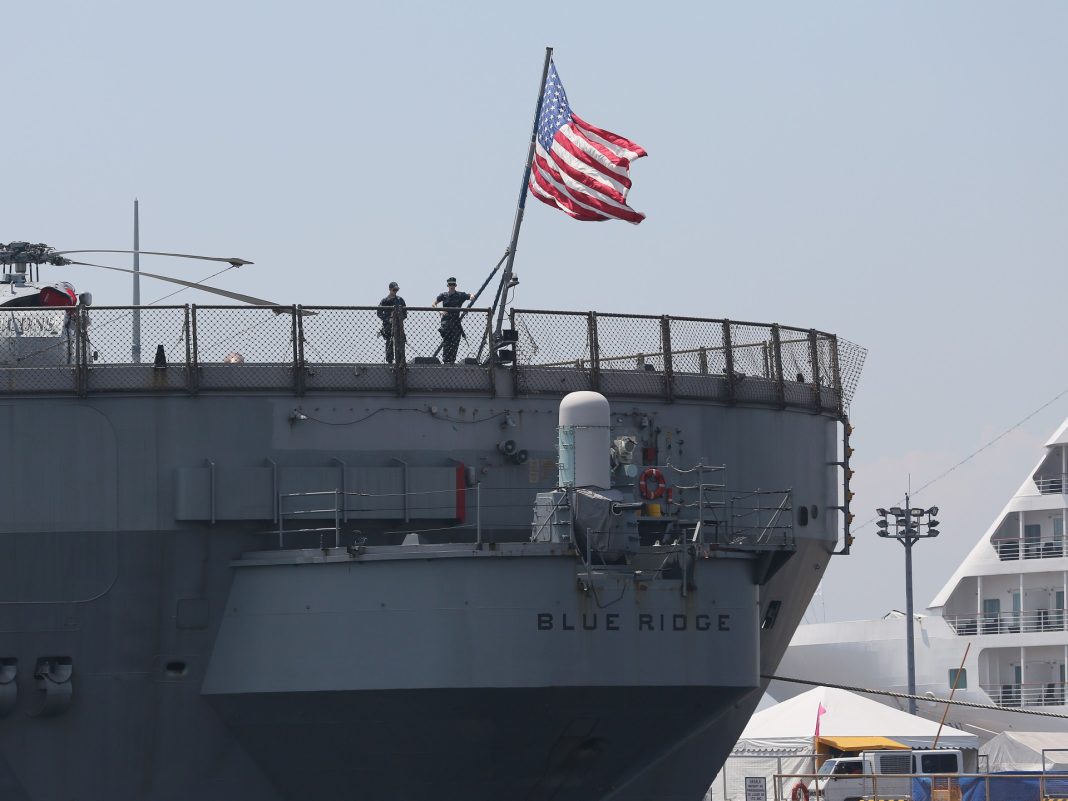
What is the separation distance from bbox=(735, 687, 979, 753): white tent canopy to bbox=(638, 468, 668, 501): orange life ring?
79.9 feet

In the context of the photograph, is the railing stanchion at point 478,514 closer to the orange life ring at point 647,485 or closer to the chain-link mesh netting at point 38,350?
the orange life ring at point 647,485

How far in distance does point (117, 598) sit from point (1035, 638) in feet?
165

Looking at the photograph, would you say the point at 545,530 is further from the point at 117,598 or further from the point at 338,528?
the point at 117,598

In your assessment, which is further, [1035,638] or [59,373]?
[1035,638]

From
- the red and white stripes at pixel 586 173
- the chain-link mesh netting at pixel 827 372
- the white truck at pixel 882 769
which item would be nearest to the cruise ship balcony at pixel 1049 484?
the white truck at pixel 882 769

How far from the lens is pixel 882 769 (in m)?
45.1

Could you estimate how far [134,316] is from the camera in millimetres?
25672

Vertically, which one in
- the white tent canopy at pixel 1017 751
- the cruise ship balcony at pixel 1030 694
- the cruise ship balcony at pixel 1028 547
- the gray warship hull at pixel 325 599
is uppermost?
the gray warship hull at pixel 325 599

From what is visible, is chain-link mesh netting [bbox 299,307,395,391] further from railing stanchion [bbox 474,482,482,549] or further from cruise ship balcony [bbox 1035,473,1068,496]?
cruise ship balcony [bbox 1035,473,1068,496]

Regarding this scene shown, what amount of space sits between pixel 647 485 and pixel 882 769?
22.8 metres

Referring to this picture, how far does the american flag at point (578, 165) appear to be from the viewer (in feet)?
90.2

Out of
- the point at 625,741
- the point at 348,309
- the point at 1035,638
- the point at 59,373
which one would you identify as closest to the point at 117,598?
the point at 59,373

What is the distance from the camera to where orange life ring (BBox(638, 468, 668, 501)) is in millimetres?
24812

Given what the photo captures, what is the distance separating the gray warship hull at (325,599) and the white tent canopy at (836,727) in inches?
911
